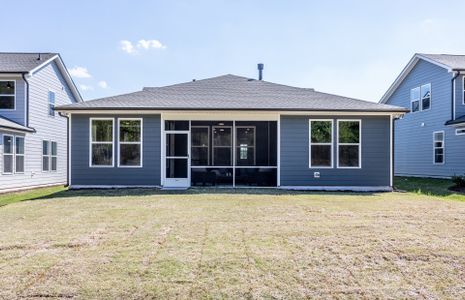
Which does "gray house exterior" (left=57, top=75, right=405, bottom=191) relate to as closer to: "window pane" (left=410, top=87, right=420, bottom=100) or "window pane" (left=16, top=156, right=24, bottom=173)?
"window pane" (left=16, top=156, right=24, bottom=173)

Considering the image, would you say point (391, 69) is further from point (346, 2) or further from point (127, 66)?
point (127, 66)

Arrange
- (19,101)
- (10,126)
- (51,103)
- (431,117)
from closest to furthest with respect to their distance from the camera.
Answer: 1. (10,126)
2. (19,101)
3. (51,103)
4. (431,117)

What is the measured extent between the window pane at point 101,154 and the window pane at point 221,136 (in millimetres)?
4884

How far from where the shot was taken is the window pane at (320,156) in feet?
40.6

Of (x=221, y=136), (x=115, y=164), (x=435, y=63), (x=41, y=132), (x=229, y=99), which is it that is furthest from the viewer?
(x=435, y=63)

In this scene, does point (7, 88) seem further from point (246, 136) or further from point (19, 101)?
point (246, 136)

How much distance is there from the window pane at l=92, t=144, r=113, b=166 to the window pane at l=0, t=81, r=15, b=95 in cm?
493

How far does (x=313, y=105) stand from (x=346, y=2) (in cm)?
345

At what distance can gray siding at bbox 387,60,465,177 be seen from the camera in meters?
16.4

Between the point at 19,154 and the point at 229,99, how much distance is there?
8049 mm

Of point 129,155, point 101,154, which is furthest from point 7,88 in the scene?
point 129,155

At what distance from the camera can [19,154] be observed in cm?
1404

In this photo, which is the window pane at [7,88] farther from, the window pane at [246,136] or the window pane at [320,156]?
the window pane at [320,156]

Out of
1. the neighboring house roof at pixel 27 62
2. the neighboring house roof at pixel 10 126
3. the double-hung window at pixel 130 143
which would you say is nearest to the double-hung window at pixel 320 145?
the double-hung window at pixel 130 143
